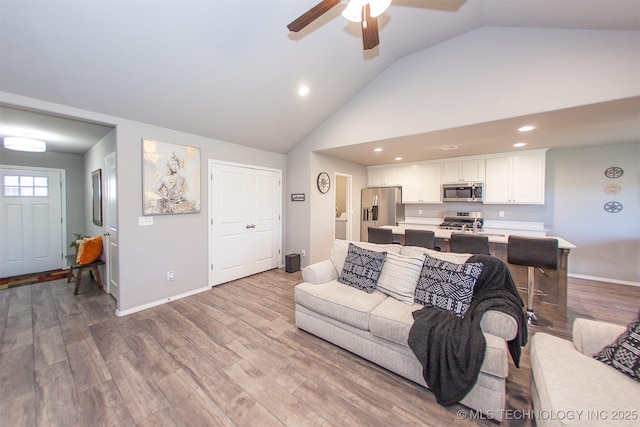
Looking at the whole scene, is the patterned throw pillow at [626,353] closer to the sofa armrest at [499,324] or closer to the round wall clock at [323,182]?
the sofa armrest at [499,324]

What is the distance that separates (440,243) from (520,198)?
202 centimetres

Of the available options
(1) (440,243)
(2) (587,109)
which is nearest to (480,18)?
(2) (587,109)

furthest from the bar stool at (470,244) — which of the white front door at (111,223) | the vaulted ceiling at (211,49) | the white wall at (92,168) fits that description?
the white wall at (92,168)

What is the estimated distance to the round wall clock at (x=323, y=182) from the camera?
4.83 m

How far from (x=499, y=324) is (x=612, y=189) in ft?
15.3

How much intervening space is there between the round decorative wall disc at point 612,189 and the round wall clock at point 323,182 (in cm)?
493

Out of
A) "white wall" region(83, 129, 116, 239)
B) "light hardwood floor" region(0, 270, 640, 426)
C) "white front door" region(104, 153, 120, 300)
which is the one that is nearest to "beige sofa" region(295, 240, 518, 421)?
"light hardwood floor" region(0, 270, 640, 426)

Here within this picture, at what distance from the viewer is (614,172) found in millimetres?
4031

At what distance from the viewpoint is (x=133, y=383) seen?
183 cm

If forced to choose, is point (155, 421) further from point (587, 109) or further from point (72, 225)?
point (72, 225)

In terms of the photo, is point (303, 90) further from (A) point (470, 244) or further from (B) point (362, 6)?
(A) point (470, 244)

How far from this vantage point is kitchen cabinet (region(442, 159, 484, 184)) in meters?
4.77

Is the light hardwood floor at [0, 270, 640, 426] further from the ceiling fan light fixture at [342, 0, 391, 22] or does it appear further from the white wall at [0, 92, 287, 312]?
the ceiling fan light fixture at [342, 0, 391, 22]

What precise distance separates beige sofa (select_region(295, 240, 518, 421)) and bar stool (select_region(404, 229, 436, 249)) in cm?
106
